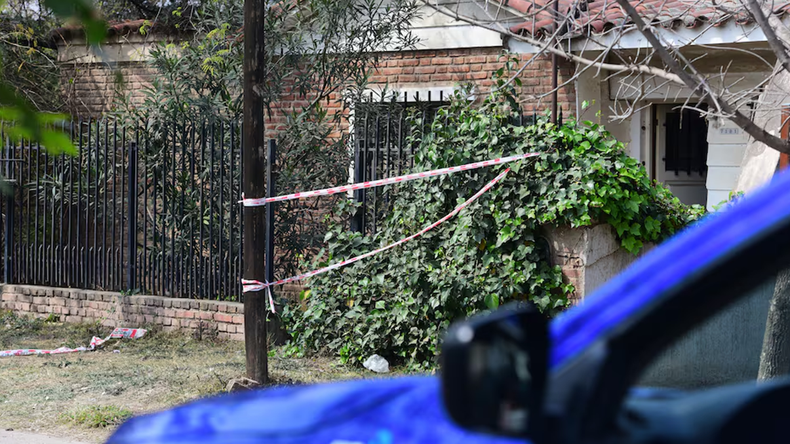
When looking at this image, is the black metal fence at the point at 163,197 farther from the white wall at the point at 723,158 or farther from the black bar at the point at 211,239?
the white wall at the point at 723,158

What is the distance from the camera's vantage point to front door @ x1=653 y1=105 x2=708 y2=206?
34.4 feet

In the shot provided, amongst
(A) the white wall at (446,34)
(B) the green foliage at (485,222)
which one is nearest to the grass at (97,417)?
(B) the green foliage at (485,222)

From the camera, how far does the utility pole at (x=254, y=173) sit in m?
6.05

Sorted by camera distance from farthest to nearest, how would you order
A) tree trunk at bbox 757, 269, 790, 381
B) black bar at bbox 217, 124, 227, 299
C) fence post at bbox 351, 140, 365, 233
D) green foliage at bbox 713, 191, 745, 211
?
black bar at bbox 217, 124, 227, 299 → fence post at bbox 351, 140, 365, 233 → green foliage at bbox 713, 191, 745, 211 → tree trunk at bbox 757, 269, 790, 381

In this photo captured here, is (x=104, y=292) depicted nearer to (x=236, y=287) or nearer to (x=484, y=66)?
(x=236, y=287)

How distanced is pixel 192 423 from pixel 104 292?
7.97 m

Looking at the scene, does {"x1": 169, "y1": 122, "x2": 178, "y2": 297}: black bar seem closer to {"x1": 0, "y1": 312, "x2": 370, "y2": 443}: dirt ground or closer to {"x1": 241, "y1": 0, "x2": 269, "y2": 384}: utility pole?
{"x1": 0, "y1": 312, "x2": 370, "y2": 443}: dirt ground

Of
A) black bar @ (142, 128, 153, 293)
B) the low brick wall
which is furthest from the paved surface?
black bar @ (142, 128, 153, 293)

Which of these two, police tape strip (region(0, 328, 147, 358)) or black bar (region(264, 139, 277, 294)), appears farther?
police tape strip (region(0, 328, 147, 358))

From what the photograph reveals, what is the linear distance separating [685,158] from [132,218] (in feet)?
22.9

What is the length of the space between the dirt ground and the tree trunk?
15.1 ft

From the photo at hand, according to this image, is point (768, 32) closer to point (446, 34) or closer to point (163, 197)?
point (446, 34)

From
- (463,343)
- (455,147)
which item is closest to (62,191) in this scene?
(455,147)

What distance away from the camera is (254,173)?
6.14 m
